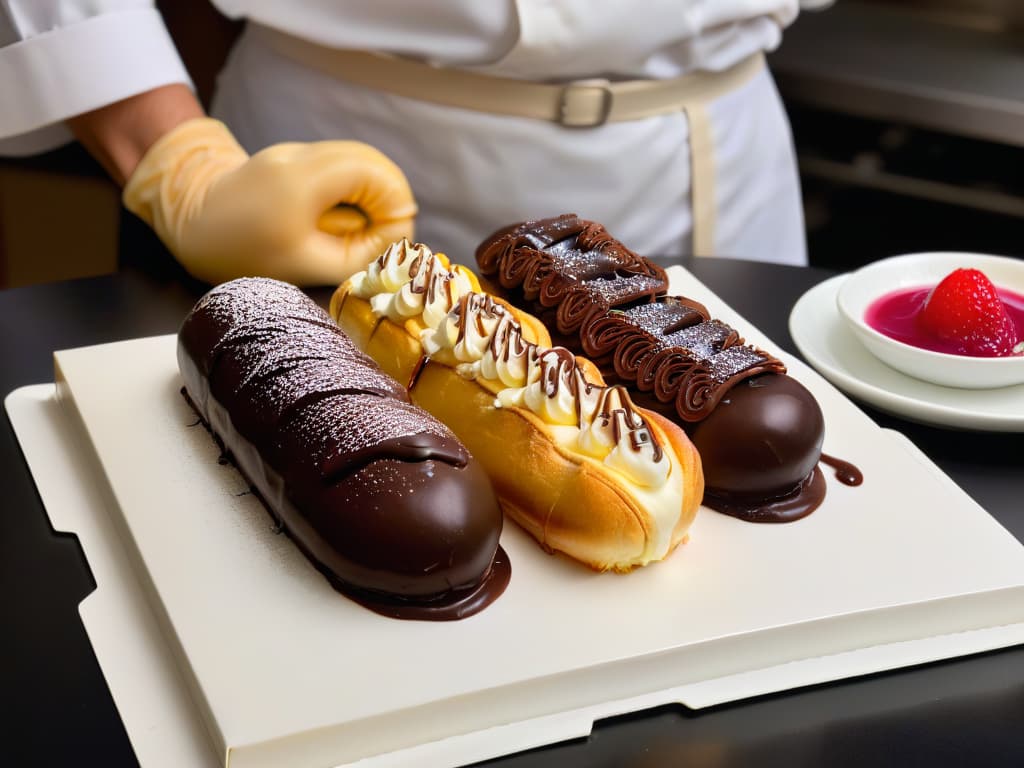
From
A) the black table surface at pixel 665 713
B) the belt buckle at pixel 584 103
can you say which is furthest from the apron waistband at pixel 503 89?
the black table surface at pixel 665 713

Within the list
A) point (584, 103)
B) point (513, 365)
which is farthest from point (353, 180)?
point (513, 365)

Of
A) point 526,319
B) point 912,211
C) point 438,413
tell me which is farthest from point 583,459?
point 912,211

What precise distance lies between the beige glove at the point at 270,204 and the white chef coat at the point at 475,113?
0.43 feet

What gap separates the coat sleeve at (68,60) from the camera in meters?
1.61

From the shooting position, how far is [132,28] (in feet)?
5.39

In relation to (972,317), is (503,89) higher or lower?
higher

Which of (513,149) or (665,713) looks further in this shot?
(513,149)

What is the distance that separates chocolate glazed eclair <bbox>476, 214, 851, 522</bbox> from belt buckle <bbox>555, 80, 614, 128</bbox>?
44 centimetres

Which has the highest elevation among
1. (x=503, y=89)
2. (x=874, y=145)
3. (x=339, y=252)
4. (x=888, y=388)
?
(x=503, y=89)

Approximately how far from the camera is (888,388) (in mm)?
1419

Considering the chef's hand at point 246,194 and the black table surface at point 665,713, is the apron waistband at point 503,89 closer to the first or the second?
the chef's hand at point 246,194

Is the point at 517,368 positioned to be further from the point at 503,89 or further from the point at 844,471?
the point at 503,89

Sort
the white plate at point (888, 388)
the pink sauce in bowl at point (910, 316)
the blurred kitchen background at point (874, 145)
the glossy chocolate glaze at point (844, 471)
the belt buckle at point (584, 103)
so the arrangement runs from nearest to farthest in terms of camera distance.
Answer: the glossy chocolate glaze at point (844, 471)
the white plate at point (888, 388)
the pink sauce in bowl at point (910, 316)
the belt buckle at point (584, 103)
the blurred kitchen background at point (874, 145)

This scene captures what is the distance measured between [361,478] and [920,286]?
37.1 inches
